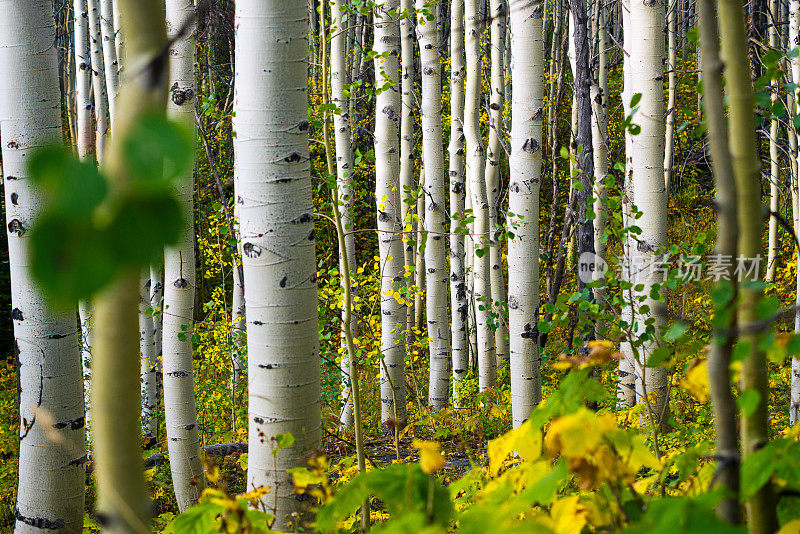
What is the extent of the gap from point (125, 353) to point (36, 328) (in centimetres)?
217

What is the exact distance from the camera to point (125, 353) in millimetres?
460

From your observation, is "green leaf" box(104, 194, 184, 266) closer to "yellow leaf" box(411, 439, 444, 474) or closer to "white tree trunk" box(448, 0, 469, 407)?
"yellow leaf" box(411, 439, 444, 474)

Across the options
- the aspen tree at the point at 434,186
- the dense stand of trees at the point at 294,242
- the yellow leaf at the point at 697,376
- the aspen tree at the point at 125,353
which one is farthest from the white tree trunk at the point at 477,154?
the aspen tree at the point at 125,353

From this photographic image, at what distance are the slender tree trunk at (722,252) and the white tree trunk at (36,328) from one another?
2110 millimetres

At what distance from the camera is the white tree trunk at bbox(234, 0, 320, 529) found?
1728mm

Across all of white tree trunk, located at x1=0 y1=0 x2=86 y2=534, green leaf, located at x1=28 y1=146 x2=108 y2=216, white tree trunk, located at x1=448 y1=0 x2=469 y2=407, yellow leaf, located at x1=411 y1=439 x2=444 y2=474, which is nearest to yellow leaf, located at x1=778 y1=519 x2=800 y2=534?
yellow leaf, located at x1=411 y1=439 x2=444 y2=474

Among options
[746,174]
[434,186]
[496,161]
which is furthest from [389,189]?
[746,174]

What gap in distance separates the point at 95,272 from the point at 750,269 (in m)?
0.81

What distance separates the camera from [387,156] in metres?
4.86

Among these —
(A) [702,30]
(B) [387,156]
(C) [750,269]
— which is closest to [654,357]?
(C) [750,269]

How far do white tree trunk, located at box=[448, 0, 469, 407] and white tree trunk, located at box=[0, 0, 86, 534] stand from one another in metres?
3.45

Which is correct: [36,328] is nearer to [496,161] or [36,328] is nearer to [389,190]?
[389,190]

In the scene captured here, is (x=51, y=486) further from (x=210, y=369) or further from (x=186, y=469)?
(x=210, y=369)

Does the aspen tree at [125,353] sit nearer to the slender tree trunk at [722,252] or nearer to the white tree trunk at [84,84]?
the slender tree trunk at [722,252]
